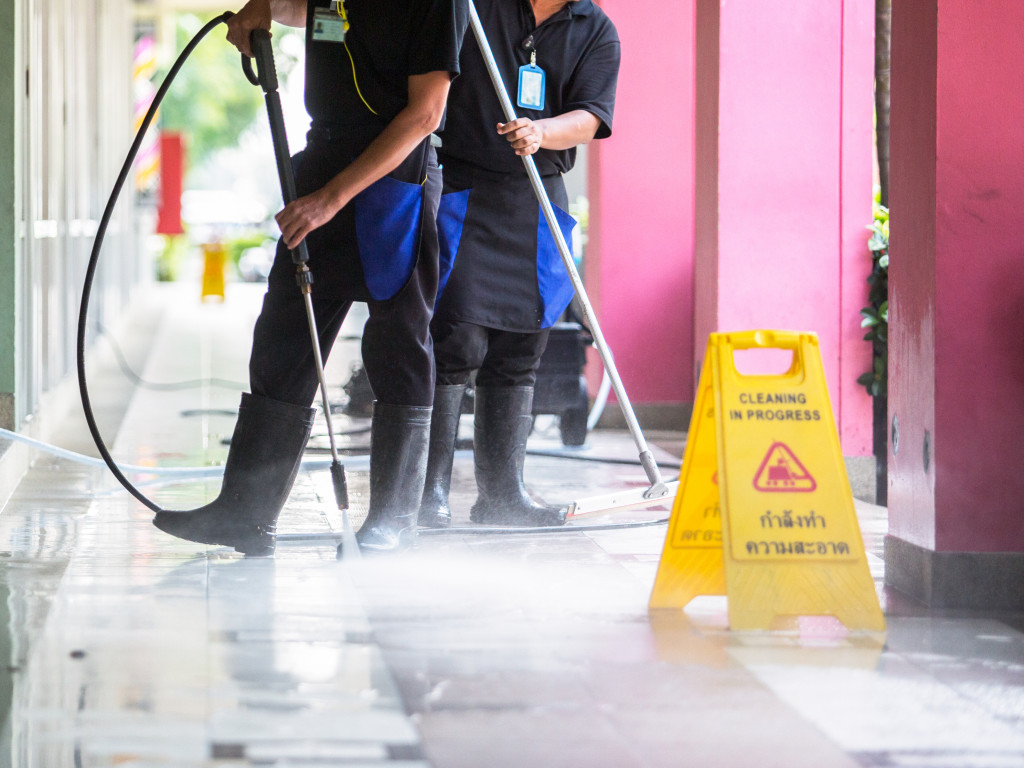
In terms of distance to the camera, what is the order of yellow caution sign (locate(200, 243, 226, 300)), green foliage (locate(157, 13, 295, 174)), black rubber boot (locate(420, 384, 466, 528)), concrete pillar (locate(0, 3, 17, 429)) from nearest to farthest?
black rubber boot (locate(420, 384, 466, 528))
concrete pillar (locate(0, 3, 17, 429))
yellow caution sign (locate(200, 243, 226, 300))
green foliage (locate(157, 13, 295, 174))

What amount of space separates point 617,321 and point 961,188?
4178 mm

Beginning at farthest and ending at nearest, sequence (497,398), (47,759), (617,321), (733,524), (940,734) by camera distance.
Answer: (617,321) → (497,398) → (733,524) → (940,734) → (47,759)

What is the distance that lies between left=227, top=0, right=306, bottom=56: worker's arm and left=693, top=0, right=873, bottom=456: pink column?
2.79 meters

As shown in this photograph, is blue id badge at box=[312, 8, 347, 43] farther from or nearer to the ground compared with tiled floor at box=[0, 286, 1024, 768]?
farther from the ground

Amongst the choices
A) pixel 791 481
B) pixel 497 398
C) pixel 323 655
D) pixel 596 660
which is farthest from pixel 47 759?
pixel 497 398

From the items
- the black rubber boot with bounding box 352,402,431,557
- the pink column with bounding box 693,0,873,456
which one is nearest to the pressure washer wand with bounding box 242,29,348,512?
the black rubber boot with bounding box 352,402,431,557

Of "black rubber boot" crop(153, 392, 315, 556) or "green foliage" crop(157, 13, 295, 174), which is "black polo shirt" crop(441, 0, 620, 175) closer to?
"black rubber boot" crop(153, 392, 315, 556)

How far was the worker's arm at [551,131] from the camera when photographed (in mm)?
3857

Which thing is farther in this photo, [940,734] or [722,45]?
[722,45]

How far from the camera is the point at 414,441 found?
12.0 ft

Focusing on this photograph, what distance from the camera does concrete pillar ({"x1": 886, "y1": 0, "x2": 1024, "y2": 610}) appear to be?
3293 mm

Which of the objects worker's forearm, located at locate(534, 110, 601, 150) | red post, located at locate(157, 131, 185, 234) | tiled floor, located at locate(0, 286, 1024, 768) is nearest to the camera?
tiled floor, located at locate(0, 286, 1024, 768)

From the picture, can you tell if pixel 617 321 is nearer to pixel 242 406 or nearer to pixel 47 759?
pixel 242 406

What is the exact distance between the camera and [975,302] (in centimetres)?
331
